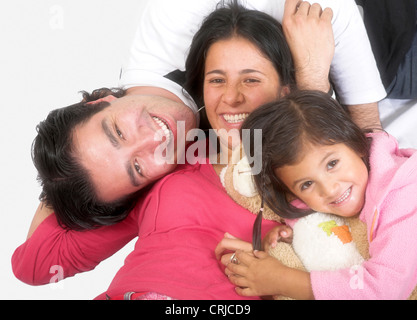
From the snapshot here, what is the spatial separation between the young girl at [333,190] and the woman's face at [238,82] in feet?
0.32

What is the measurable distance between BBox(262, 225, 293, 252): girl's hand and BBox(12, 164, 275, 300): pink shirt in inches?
2.6

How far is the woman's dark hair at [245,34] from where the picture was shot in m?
1.38

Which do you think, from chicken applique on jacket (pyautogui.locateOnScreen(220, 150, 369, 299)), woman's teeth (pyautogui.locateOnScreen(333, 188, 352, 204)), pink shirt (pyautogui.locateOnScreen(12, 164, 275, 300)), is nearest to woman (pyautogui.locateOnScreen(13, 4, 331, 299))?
pink shirt (pyautogui.locateOnScreen(12, 164, 275, 300))

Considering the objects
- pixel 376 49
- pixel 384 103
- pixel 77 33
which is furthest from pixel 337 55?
pixel 77 33

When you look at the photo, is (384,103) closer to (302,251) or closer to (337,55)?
(337,55)

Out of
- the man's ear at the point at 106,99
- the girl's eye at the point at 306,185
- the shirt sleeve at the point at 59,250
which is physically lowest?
the shirt sleeve at the point at 59,250

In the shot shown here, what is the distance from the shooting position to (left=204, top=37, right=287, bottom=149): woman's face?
1360 millimetres

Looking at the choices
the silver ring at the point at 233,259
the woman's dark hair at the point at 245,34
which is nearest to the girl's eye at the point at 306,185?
the silver ring at the point at 233,259

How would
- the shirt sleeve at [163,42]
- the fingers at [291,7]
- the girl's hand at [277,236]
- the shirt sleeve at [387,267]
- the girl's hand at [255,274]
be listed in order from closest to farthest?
the shirt sleeve at [387,267]
the girl's hand at [255,274]
the girl's hand at [277,236]
the fingers at [291,7]
the shirt sleeve at [163,42]

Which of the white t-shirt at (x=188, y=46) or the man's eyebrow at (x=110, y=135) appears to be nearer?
the man's eyebrow at (x=110, y=135)

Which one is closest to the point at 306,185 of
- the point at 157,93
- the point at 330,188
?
the point at 330,188

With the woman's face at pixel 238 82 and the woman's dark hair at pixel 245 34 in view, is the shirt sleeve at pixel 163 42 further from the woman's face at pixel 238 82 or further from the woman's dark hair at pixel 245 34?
the woman's face at pixel 238 82

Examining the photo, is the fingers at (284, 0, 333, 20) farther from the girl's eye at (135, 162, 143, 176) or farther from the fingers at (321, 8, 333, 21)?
the girl's eye at (135, 162, 143, 176)

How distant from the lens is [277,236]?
1.24 m
